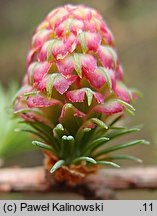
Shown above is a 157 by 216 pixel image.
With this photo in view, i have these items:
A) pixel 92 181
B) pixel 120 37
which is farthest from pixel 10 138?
pixel 120 37

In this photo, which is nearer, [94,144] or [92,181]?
[94,144]

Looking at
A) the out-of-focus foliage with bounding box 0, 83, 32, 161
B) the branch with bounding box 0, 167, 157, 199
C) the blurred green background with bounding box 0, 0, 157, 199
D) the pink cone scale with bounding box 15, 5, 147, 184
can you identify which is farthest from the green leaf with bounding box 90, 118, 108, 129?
the blurred green background with bounding box 0, 0, 157, 199

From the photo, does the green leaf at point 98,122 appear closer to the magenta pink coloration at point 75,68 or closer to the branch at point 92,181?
the magenta pink coloration at point 75,68

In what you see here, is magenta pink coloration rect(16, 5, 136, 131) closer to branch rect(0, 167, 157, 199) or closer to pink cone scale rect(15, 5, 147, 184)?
pink cone scale rect(15, 5, 147, 184)

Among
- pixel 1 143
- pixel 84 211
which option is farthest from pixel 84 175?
pixel 1 143

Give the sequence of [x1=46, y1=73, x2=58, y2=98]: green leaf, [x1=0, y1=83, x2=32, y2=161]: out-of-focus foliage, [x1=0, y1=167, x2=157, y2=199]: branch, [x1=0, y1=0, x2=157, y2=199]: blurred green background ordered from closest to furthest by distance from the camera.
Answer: [x1=46, y1=73, x2=58, y2=98]: green leaf
[x1=0, y1=167, x2=157, y2=199]: branch
[x1=0, y1=83, x2=32, y2=161]: out-of-focus foliage
[x1=0, y1=0, x2=157, y2=199]: blurred green background

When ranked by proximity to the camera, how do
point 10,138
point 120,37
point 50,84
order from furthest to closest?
point 120,37, point 10,138, point 50,84

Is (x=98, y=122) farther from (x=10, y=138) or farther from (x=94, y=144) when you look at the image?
(x=10, y=138)
